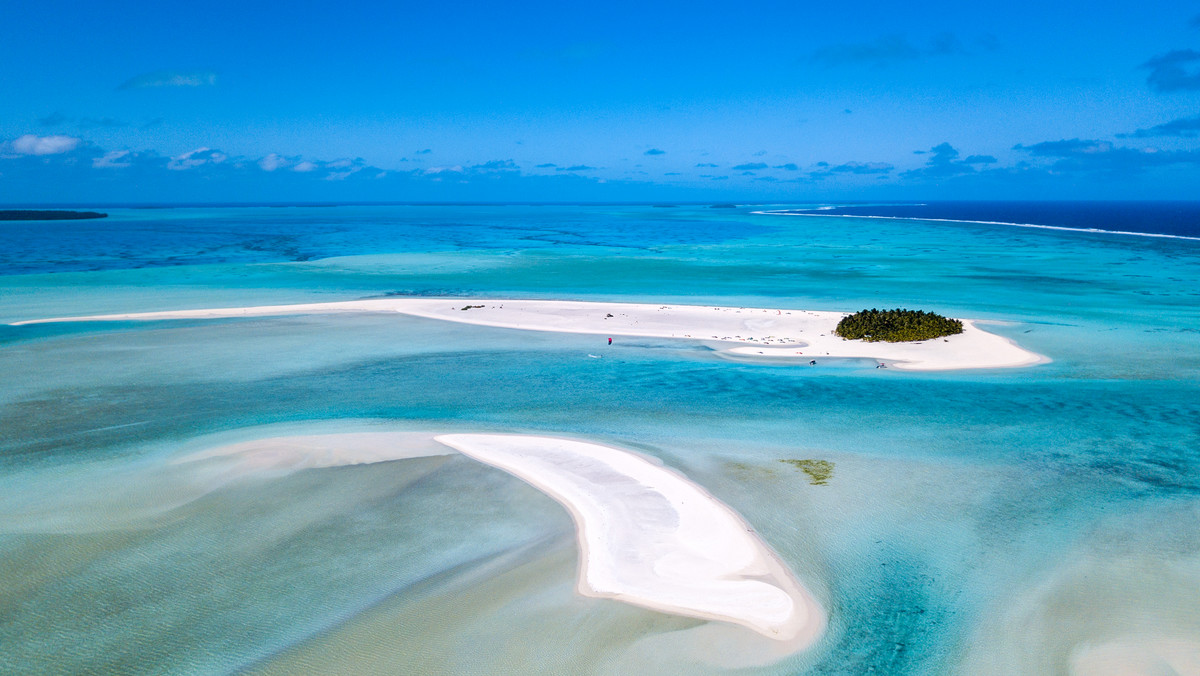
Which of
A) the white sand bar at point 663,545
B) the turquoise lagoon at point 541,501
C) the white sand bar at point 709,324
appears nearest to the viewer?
the turquoise lagoon at point 541,501

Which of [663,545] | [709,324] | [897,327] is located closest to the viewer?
[663,545]

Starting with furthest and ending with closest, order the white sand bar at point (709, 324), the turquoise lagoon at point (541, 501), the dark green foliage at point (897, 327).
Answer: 1. the dark green foliage at point (897, 327)
2. the white sand bar at point (709, 324)
3. the turquoise lagoon at point (541, 501)

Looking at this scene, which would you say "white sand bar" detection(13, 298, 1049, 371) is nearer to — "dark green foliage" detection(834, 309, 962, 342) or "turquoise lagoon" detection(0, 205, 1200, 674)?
"dark green foliage" detection(834, 309, 962, 342)

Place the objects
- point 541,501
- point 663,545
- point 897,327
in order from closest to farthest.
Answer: point 663,545 → point 541,501 → point 897,327

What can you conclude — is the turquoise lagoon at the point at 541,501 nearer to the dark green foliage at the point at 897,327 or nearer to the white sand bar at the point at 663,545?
the white sand bar at the point at 663,545

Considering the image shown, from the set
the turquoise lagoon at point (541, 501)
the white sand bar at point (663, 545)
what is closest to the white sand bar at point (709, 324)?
the turquoise lagoon at point (541, 501)

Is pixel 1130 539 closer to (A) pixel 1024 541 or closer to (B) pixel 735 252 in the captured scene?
(A) pixel 1024 541

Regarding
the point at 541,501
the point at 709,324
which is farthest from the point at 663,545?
the point at 709,324

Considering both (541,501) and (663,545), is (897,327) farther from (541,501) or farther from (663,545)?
(663,545)
